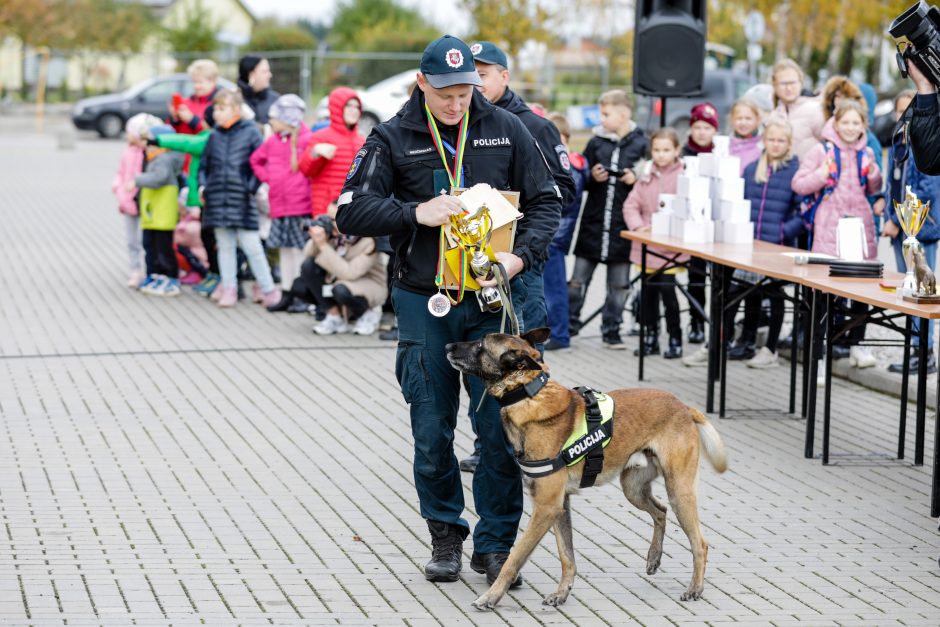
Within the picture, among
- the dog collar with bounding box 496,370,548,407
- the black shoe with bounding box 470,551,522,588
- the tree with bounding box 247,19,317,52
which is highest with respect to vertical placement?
the tree with bounding box 247,19,317,52

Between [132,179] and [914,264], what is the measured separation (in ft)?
29.0

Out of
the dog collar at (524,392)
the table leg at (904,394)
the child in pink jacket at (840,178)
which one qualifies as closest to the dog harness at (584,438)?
the dog collar at (524,392)

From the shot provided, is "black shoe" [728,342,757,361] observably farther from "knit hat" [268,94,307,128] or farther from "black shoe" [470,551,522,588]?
"black shoe" [470,551,522,588]

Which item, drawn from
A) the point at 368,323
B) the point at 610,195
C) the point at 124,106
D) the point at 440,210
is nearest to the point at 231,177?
the point at 368,323

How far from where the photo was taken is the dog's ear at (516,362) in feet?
17.0

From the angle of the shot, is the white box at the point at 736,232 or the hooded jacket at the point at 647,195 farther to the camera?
the hooded jacket at the point at 647,195

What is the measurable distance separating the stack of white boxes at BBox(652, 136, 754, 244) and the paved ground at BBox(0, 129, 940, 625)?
1.11 metres

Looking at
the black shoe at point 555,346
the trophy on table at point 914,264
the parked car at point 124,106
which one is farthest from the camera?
the parked car at point 124,106

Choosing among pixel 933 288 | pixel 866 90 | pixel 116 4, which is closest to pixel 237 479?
pixel 933 288

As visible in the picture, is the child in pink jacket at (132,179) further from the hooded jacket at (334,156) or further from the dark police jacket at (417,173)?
the dark police jacket at (417,173)

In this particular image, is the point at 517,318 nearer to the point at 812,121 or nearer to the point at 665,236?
the point at 665,236

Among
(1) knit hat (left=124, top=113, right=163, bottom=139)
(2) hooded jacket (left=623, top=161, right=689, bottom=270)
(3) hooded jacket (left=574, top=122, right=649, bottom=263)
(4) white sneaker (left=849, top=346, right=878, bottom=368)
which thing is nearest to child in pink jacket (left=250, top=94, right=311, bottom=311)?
(1) knit hat (left=124, top=113, right=163, bottom=139)

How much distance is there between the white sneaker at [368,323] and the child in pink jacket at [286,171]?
3.51 ft

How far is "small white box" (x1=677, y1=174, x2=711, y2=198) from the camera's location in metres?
9.74
